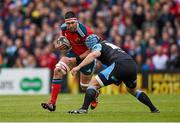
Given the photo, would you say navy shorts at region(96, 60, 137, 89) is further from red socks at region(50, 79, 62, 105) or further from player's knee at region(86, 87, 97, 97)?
red socks at region(50, 79, 62, 105)

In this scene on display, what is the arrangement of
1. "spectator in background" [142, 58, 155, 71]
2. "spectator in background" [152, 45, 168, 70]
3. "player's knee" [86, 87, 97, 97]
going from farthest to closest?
"spectator in background" [142, 58, 155, 71]
"spectator in background" [152, 45, 168, 70]
"player's knee" [86, 87, 97, 97]

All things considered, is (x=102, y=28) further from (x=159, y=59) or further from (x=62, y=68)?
(x=62, y=68)

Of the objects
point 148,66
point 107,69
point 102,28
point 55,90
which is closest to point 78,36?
point 55,90

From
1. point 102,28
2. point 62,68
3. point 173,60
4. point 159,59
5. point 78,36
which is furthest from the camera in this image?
point 102,28

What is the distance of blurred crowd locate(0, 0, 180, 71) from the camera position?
28078mm

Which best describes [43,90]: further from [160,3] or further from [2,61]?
[160,3]

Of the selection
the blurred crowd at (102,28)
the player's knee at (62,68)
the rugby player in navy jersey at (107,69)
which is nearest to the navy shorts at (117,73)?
the rugby player in navy jersey at (107,69)

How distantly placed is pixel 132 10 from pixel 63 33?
13689 millimetres

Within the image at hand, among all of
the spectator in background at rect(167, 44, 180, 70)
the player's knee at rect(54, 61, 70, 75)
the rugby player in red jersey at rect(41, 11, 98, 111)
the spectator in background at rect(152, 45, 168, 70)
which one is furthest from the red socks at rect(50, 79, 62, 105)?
the spectator in background at rect(167, 44, 180, 70)

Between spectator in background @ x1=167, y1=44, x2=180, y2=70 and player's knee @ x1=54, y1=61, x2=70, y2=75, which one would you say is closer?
player's knee @ x1=54, y1=61, x2=70, y2=75

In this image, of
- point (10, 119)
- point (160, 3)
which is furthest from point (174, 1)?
point (10, 119)

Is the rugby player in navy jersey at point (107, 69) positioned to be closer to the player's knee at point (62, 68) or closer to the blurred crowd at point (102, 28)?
the player's knee at point (62, 68)

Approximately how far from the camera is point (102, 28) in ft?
97.7

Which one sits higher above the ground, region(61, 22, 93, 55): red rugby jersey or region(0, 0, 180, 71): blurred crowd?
region(0, 0, 180, 71): blurred crowd
